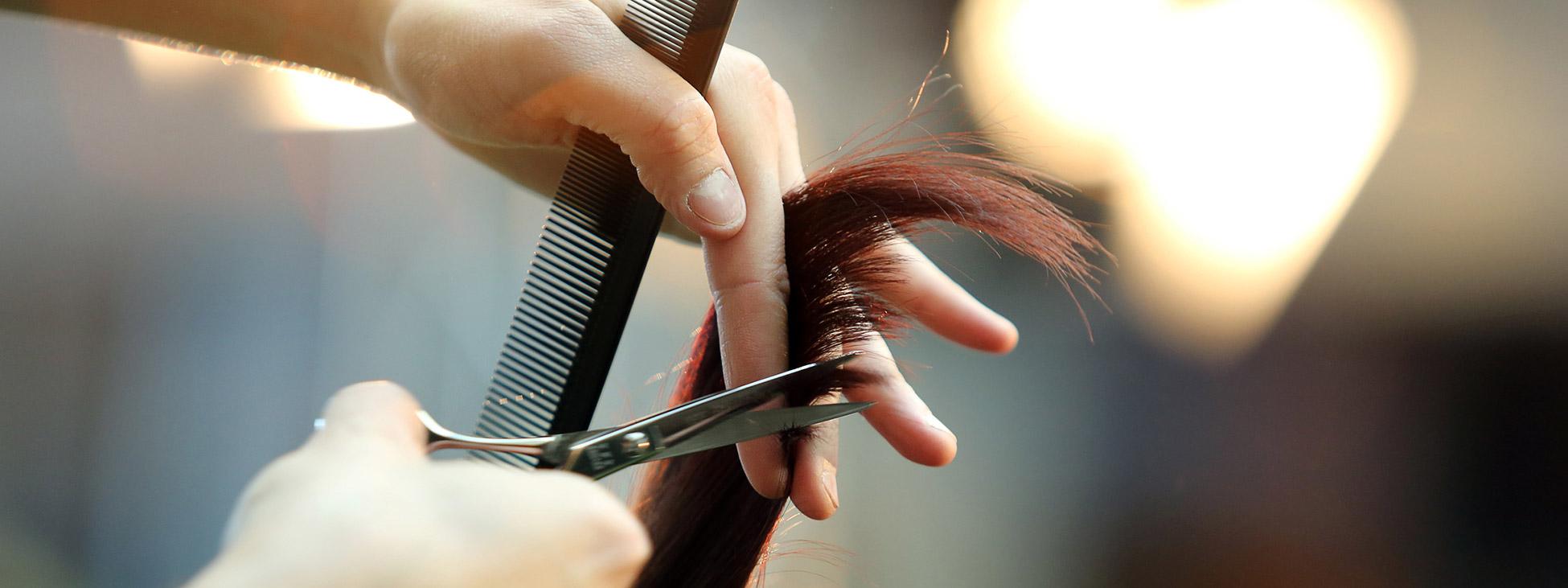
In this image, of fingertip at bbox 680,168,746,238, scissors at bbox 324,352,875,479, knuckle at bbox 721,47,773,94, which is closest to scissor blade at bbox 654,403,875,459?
scissors at bbox 324,352,875,479

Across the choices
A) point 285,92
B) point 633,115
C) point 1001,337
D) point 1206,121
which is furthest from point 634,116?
point 1206,121

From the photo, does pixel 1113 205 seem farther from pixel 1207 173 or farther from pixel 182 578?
pixel 182 578

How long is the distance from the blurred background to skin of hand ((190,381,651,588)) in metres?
0.70

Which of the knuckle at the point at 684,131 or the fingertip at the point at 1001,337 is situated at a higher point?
the knuckle at the point at 684,131

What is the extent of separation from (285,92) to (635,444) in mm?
733

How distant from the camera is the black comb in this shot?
0.62 metres

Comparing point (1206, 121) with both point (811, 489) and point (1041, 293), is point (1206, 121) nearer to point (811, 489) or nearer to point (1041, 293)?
point (1041, 293)

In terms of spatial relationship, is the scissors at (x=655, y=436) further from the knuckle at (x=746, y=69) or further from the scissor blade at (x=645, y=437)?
the knuckle at (x=746, y=69)

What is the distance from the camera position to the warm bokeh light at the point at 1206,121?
56.0 inches

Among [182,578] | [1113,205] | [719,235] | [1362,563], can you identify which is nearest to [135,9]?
[182,578]

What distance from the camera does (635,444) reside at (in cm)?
49

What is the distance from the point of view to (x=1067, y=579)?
1488 millimetres

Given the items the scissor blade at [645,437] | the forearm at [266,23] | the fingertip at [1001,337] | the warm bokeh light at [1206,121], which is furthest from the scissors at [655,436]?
the warm bokeh light at [1206,121]

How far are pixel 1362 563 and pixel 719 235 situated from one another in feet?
4.09
